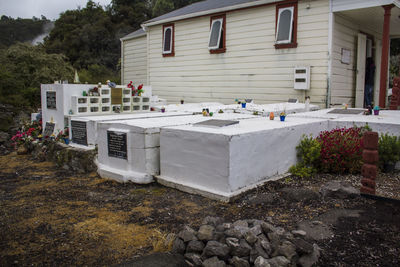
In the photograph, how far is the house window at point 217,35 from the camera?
42.9ft

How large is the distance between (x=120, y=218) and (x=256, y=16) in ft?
31.6

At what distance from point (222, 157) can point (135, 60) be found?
1434 cm

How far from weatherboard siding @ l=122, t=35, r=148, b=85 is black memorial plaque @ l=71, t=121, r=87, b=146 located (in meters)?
9.68

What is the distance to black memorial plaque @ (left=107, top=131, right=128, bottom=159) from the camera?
592 centimetres

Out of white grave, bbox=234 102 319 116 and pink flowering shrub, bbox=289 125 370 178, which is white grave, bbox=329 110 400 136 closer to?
pink flowering shrub, bbox=289 125 370 178

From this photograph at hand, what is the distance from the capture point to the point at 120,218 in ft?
14.1

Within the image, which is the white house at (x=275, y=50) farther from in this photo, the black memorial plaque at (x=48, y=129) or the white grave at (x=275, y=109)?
the black memorial plaque at (x=48, y=129)

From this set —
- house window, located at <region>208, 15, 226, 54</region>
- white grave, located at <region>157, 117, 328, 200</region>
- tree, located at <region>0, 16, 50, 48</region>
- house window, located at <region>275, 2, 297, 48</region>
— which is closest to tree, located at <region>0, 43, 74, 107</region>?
house window, located at <region>208, 15, 226, 54</region>

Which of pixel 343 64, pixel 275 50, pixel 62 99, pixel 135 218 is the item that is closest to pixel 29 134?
pixel 62 99

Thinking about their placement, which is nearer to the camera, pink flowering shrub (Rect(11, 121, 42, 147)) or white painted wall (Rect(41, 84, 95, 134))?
white painted wall (Rect(41, 84, 95, 134))

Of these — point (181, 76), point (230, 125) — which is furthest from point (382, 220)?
point (181, 76)

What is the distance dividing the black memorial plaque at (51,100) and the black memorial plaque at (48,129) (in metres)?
0.41

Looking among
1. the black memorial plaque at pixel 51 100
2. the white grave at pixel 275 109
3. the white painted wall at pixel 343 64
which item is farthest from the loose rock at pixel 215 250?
the white painted wall at pixel 343 64

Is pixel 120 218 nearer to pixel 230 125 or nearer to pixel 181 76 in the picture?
pixel 230 125
